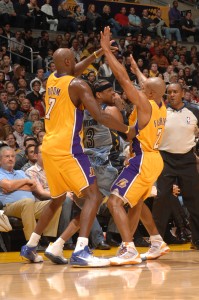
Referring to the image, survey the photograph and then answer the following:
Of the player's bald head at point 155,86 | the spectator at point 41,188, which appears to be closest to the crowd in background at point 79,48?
the spectator at point 41,188

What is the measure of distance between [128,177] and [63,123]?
2.69 feet

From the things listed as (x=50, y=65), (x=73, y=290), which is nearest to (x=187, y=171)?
(x=73, y=290)

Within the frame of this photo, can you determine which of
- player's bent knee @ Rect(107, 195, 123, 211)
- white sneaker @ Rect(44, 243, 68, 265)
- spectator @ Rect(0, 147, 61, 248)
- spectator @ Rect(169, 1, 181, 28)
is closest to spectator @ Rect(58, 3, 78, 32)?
spectator @ Rect(169, 1, 181, 28)

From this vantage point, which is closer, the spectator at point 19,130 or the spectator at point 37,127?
the spectator at point 37,127

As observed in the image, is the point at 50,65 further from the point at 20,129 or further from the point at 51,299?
the point at 51,299

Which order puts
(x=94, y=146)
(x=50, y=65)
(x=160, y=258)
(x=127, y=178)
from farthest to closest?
(x=50, y=65), (x=94, y=146), (x=160, y=258), (x=127, y=178)

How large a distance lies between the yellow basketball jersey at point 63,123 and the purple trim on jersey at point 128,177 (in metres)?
0.50

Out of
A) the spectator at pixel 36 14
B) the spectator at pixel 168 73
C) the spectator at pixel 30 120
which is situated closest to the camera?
the spectator at pixel 30 120

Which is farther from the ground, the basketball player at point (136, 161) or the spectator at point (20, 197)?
the basketball player at point (136, 161)

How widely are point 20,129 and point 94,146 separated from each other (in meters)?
3.62

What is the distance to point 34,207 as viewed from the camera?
855 centimetres

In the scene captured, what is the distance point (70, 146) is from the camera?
6.60 meters

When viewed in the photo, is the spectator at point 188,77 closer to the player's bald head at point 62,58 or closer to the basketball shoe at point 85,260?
the player's bald head at point 62,58

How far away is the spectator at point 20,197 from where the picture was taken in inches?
325
